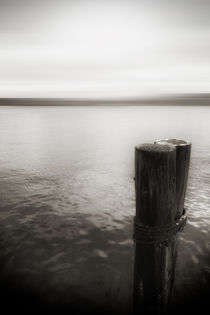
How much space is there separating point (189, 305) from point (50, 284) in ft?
7.63

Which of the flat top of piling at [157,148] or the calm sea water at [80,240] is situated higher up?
the flat top of piling at [157,148]

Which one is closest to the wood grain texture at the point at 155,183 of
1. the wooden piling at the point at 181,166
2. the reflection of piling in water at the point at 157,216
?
the reflection of piling in water at the point at 157,216

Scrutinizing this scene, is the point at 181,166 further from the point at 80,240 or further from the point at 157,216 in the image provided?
the point at 80,240

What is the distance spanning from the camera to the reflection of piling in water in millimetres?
2303

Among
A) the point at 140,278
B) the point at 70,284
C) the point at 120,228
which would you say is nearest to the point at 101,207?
the point at 120,228

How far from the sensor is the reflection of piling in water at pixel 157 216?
230 cm

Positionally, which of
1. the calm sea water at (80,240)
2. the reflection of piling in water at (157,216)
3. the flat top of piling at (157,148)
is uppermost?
the flat top of piling at (157,148)

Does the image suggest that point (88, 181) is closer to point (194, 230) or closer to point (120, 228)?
point (120, 228)

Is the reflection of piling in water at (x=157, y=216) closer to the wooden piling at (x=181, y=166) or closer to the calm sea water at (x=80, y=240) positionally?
the wooden piling at (x=181, y=166)

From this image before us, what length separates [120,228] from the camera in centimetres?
606

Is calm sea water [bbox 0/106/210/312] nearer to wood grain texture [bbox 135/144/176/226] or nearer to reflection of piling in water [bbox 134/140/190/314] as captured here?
reflection of piling in water [bbox 134/140/190/314]

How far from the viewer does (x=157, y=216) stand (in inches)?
95.3

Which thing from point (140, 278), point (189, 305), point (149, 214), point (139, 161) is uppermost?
point (139, 161)

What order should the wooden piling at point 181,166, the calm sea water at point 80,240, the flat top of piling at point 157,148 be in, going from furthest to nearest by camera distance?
1. the calm sea water at point 80,240
2. the wooden piling at point 181,166
3. the flat top of piling at point 157,148
